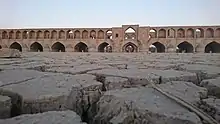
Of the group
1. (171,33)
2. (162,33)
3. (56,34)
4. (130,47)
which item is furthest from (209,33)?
(56,34)

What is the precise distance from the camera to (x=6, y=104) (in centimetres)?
105

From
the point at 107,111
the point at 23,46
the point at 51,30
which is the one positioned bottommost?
the point at 107,111

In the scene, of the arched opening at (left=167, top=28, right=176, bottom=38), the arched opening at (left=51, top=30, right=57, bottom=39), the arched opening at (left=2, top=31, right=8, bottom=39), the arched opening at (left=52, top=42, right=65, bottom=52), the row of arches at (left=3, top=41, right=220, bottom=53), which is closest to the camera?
the arched opening at (left=167, top=28, right=176, bottom=38)

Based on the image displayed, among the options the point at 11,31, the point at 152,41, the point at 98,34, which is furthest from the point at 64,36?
the point at 152,41

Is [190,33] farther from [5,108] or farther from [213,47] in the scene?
[5,108]

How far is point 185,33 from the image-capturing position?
21.4m

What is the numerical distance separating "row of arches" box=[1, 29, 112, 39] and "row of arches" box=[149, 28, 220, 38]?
207 inches

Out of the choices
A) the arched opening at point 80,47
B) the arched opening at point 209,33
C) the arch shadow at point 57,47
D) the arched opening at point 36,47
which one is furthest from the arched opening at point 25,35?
the arched opening at point 209,33

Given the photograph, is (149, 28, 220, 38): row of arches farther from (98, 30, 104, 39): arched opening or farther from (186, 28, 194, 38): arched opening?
(98, 30, 104, 39): arched opening

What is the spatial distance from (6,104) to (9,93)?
22 centimetres

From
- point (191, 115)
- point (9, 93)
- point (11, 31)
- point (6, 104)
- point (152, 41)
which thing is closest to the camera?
point (191, 115)

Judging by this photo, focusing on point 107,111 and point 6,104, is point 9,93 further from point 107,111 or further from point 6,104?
point 107,111

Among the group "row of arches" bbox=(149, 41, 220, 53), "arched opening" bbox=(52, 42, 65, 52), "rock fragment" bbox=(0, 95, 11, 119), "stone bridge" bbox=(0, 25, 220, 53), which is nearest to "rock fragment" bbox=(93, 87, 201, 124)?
"rock fragment" bbox=(0, 95, 11, 119)

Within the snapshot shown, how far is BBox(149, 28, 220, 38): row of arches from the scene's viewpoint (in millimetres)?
20953
